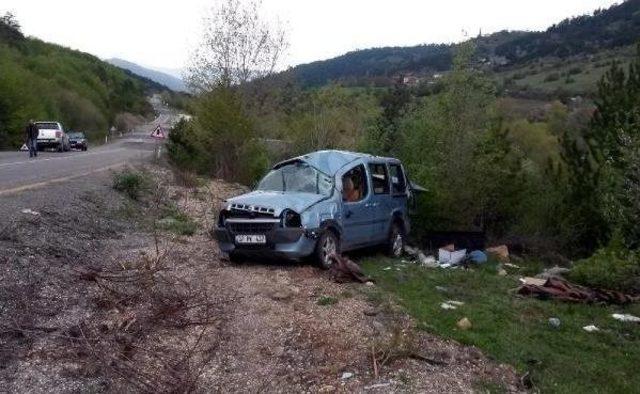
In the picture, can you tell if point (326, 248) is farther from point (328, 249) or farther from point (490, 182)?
point (490, 182)

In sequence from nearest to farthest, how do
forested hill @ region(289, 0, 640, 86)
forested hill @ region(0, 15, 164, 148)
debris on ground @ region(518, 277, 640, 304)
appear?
1. debris on ground @ region(518, 277, 640, 304)
2. forested hill @ region(0, 15, 164, 148)
3. forested hill @ region(289, 0, 640, 86)

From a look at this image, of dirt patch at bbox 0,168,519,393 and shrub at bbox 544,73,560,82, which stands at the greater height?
shrub at bbox 544,73,560,82

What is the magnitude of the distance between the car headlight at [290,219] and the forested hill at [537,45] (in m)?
92.4

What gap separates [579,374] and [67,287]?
566cm

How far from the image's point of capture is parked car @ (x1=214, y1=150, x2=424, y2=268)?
1043 cm

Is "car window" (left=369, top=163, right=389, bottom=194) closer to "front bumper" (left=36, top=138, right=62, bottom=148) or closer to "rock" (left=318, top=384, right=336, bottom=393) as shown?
"rock" (left=318, top=384, right=336, bottom=393)

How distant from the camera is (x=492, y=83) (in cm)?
2006

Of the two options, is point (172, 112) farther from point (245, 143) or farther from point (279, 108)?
point (245, 143)

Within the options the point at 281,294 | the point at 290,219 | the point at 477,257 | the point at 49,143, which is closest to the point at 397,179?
the point at 477,257

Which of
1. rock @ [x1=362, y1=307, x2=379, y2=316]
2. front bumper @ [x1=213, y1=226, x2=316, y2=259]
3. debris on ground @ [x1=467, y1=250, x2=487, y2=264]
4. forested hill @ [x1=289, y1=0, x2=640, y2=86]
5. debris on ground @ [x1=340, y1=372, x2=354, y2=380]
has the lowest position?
debris on ground @ [x1=467, y1=250, x2=487, y2=264]

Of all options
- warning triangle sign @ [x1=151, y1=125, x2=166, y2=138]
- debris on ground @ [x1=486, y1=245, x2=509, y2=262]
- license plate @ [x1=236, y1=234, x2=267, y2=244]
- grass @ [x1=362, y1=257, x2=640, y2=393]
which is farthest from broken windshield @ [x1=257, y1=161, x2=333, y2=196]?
warning triangle sign @ [x1=151, y1=125, x2=166, y2=138]

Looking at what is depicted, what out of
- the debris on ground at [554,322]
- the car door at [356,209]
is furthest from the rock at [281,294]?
the debris on ground at [554,322]

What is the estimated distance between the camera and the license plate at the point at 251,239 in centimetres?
1042

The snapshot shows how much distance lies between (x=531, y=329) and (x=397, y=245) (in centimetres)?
565
